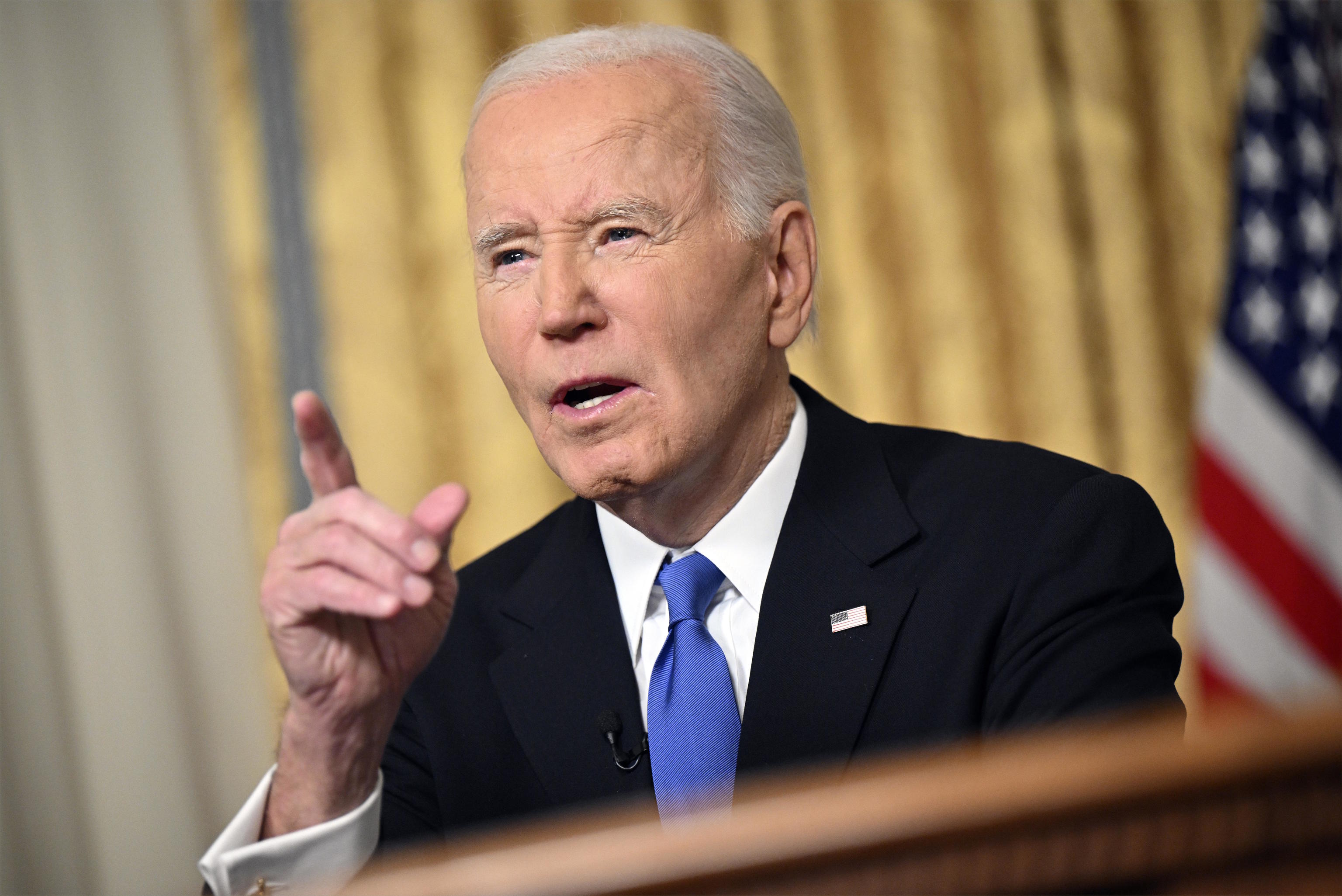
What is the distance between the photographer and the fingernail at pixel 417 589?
45.7 inches

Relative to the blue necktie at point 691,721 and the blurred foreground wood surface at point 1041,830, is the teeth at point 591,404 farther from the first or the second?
the blurred foreground wood surface at point 1041,830

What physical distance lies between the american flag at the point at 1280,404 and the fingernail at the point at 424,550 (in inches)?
106

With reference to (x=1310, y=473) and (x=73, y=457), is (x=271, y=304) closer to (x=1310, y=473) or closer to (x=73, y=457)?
(x=73, y=457)

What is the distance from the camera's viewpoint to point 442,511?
117 centimetres

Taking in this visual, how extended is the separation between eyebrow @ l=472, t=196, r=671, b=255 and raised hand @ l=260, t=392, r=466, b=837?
438mm

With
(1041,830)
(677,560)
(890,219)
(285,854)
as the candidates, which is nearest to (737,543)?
(677,560)

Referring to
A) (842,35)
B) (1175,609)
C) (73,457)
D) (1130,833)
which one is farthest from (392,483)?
(1130,833)

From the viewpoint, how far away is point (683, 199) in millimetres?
1612

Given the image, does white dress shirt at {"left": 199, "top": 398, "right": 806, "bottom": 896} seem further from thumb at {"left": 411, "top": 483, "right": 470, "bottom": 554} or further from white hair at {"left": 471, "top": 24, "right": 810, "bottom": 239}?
thumb at {"left": 411, "top": 483, "right": 470, "bottom": 554}

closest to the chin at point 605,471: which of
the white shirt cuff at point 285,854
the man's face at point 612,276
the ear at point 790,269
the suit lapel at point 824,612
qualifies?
the man's face at point 612,276

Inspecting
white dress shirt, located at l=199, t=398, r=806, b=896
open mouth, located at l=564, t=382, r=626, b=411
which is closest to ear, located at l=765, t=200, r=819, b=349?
white dress shirt, located at l=199, t=398, r=806, b=896

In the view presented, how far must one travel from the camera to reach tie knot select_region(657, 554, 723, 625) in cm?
161

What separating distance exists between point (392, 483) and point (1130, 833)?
9.04ft

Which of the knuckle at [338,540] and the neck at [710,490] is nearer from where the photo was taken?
the knuckle at [338,540]
